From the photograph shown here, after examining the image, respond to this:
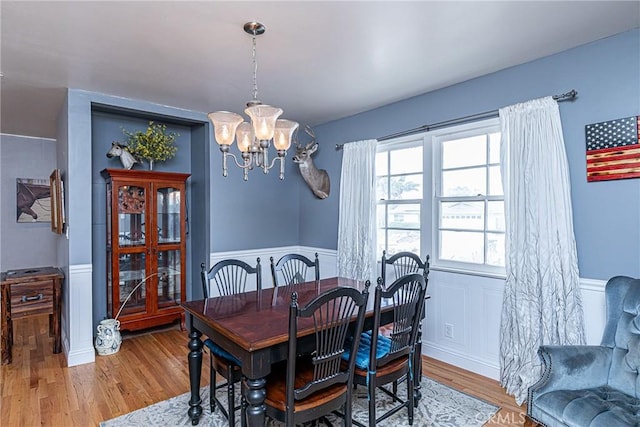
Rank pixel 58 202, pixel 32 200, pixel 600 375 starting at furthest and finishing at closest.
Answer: pixel 32 200 < pixel 58 202 < pixel 600 375

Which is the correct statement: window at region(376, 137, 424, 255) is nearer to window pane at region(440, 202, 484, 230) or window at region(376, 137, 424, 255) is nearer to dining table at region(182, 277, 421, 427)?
window pane at region(440, 202, 484, 230)

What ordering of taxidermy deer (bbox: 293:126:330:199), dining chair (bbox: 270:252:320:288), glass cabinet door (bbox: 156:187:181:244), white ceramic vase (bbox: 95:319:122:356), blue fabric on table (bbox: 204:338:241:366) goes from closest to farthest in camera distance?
Result: blue fabric on table (bbox: 204:338:241:366) < dining chair (bbox: 270:252:320:288) < white ceramic vase (bbox: 95:319:122:356) < glass cabinet door (bbox: 156:187:181:244) < taxidermy deer (bbox: 293:126:330:199)

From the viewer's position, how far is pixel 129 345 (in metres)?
3.69

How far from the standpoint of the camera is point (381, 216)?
13.0 ft

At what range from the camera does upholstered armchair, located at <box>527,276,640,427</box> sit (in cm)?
167

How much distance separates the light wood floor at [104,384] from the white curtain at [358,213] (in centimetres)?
122

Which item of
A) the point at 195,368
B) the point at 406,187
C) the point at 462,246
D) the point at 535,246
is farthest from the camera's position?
the point at 406,187

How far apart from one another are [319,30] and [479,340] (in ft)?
9.28

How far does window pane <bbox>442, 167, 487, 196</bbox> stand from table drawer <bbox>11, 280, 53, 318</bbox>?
419cm

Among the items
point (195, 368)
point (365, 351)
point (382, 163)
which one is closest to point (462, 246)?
point (382, 163)

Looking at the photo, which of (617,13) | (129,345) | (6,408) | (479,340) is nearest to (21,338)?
(129,345)

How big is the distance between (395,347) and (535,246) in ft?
4.52

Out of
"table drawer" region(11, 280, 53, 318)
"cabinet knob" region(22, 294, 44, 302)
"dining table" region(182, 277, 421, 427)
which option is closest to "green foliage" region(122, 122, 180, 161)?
"table drawer" region(11, 280, 53, 318)

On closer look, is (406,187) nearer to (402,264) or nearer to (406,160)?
(406,160)
